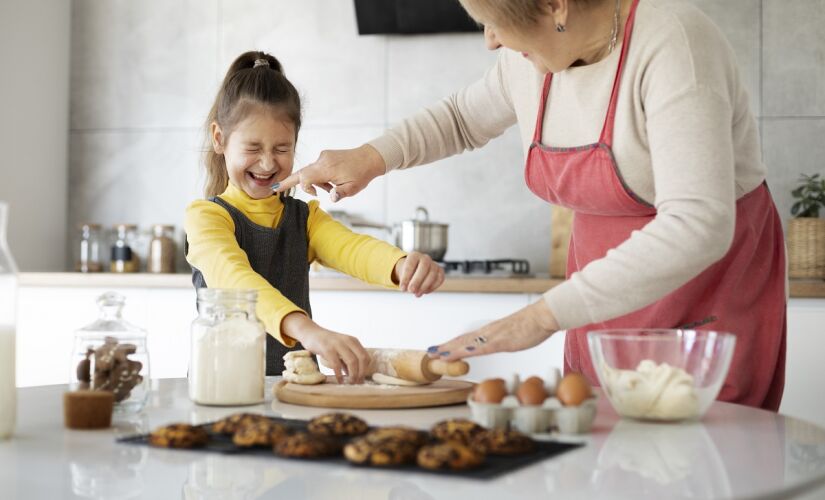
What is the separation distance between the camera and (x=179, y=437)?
90 centimetres

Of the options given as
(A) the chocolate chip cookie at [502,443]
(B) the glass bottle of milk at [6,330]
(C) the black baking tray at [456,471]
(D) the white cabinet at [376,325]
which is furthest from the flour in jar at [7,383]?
(D) the white cabinet at [376,325]

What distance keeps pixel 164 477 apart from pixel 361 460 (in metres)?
0.16

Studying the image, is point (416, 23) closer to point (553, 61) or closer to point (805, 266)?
point (805, 266)

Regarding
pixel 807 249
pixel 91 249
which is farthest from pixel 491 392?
pixel 91 249

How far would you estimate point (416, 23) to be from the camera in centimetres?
338

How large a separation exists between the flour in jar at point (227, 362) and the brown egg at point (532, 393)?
343 millimetres

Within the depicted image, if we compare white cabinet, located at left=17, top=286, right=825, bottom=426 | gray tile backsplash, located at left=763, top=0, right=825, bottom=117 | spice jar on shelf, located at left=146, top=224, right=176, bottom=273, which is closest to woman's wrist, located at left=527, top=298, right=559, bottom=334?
white cabinet, located at left=17, top=286, right=825, bottom=426

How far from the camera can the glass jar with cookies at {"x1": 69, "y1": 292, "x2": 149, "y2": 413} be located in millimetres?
1062

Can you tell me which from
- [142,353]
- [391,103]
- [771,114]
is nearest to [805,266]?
[771,114]

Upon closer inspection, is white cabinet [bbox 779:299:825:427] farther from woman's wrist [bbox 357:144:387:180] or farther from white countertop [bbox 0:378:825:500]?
white countertop [bbox 0:378:825:500]

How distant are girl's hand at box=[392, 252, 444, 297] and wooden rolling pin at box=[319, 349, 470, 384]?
0.27 meters

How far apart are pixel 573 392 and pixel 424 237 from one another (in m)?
2.08

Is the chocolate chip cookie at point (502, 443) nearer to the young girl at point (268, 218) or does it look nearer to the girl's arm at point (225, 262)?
the girl's arm at point (225, 262)

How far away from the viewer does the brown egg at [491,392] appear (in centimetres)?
98
